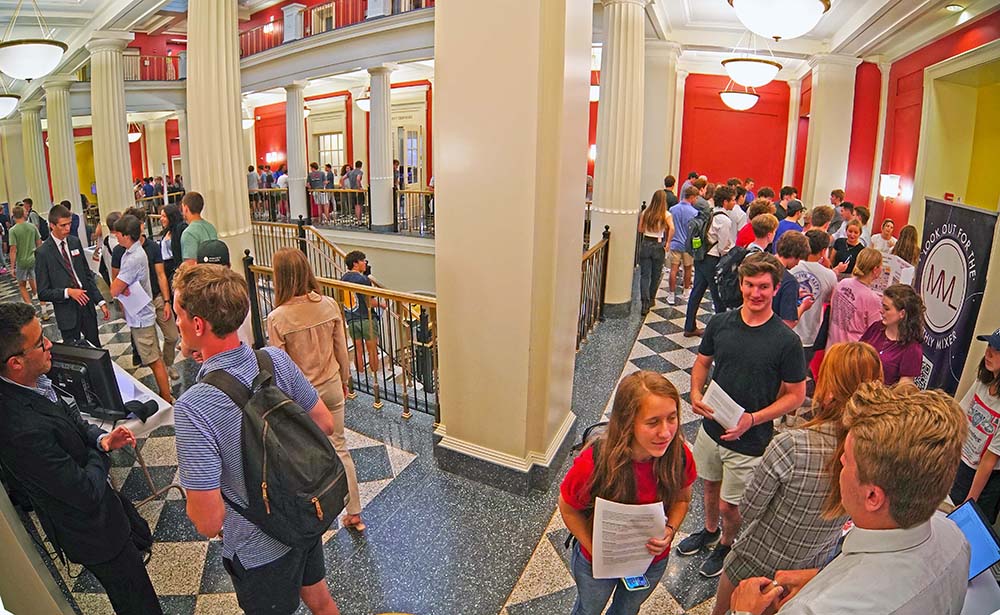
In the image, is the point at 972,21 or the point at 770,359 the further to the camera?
the point at 972,21

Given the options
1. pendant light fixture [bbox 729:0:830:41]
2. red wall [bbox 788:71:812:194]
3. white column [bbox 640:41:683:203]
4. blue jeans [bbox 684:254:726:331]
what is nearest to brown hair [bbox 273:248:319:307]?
pendant light fixture [bbox 729:0:830:41]

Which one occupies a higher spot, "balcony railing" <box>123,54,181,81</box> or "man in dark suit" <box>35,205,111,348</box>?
"balcony railing" <box>123,54,181,81</box>

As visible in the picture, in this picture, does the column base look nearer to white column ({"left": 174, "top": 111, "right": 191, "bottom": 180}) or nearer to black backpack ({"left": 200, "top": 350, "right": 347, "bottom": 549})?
black backpack ({"left": 200, "top": 350, "right": 347, "bottom": 549})

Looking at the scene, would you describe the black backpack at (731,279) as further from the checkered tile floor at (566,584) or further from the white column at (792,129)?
the white column at (792,129)

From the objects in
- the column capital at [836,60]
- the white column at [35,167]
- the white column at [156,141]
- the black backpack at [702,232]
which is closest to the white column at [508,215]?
the black backpack at [702,232]

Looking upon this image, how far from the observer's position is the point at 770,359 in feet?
7.58

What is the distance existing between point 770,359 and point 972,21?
656cm

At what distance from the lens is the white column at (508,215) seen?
2625 millimetres

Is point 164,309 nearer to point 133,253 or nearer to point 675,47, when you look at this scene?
point 133,253

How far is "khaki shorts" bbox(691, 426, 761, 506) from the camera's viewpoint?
238cm

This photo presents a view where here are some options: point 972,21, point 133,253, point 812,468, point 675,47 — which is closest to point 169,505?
point 133,253

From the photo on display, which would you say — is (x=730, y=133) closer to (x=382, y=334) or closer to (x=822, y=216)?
(x=822, y=216)

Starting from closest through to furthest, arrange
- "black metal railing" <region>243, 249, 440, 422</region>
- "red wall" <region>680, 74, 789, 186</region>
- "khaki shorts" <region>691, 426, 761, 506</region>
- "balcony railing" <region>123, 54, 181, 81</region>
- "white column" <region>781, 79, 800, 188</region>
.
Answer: "khaki shorts" <region>691, 426, 761, 506</region> → "black metal railing" <region>243, 249, 440, 422</region> → "white column" <region>781, 79, 800, 188</region> → "red wall" <region>680, 74, 789, 186</region> → "balcony railing" <region>123, 54, 181, 81</region>

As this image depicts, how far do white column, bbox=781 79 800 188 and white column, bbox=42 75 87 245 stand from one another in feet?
51.4
